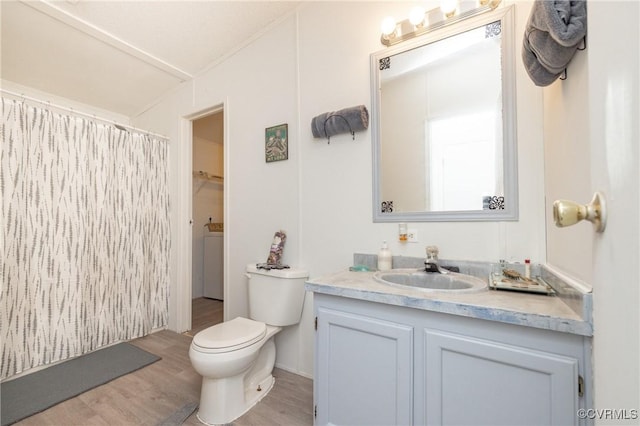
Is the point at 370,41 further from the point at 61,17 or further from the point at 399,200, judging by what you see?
the point at 61,17

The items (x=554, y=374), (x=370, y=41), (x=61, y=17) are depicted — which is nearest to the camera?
(x=554, y=374)

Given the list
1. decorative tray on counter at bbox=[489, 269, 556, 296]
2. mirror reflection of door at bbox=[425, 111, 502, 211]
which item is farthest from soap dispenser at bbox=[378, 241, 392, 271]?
decorative tray on counter at bbox=[489, 269, 556, 296]

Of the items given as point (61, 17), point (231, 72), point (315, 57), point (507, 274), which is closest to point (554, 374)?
point (507, 274)

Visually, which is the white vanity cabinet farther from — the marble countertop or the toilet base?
the toilet base

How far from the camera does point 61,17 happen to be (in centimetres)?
179

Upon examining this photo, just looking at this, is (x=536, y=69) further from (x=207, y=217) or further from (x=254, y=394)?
(x=207, y=217)

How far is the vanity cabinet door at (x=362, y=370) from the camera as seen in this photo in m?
1.04

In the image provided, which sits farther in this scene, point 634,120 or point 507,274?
point 507,274

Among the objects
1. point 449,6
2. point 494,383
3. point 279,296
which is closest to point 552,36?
point 449,6

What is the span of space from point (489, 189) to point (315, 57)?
1371 mm

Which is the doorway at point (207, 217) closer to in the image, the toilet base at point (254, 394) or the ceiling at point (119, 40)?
the ceiling at point (119, 40)

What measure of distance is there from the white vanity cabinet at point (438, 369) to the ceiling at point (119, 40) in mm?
2038

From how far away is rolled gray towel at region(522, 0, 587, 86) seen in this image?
77 centimetres

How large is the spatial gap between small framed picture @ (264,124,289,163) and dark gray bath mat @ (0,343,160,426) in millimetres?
1780
